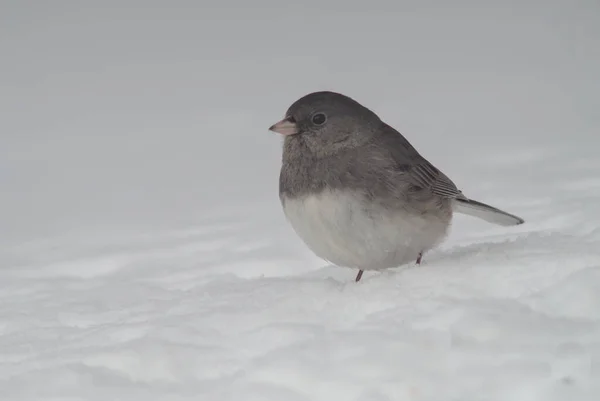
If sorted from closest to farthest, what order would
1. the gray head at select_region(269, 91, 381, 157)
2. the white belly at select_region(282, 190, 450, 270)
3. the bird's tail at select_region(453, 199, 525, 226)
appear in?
1. the white belly at select_region(282, 190, 450, 270)
2. the gray head at select_region(269, 91, 381, 157)
3. the bird's tail at select_region(453, 199, 525, 226)

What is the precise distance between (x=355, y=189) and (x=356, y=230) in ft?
0.53

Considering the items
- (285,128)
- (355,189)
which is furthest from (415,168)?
(285,128)

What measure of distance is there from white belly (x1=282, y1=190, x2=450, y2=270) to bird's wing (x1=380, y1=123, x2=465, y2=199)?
181 millimetres

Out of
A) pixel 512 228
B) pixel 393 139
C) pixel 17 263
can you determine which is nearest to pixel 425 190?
pixel 393 139

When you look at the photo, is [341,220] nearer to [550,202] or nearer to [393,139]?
[393,139]

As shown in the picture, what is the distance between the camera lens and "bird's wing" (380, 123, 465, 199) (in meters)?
3.34

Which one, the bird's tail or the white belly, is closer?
the white belly

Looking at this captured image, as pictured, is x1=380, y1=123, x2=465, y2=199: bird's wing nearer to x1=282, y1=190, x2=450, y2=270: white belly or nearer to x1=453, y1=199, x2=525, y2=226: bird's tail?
x1=453, y1=199, x2=525, y2=226: bird's tail

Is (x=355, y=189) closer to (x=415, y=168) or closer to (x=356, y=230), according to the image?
(x=356, y=230)

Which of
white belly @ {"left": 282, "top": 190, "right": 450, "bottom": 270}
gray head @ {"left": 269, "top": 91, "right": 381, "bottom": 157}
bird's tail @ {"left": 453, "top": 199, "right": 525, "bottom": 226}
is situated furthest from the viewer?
bird's tail @ {"left": 453, "top": 199, "right": 525, "bottom": 226}

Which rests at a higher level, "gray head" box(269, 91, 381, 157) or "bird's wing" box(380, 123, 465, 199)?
"gray head" box(269, 91, 381, 157)

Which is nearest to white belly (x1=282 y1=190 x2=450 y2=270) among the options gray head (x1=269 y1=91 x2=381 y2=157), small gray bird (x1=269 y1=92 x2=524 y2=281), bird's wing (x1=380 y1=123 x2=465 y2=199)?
small gray bird (x1=269 y1=92 x2=524 y2=281)

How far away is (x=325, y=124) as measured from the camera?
3.35 m

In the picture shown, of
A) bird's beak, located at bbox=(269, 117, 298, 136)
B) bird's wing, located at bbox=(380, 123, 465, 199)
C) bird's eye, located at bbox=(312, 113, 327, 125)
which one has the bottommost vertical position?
bird's wing, located at bbox=(380, 123, 465, 199)
